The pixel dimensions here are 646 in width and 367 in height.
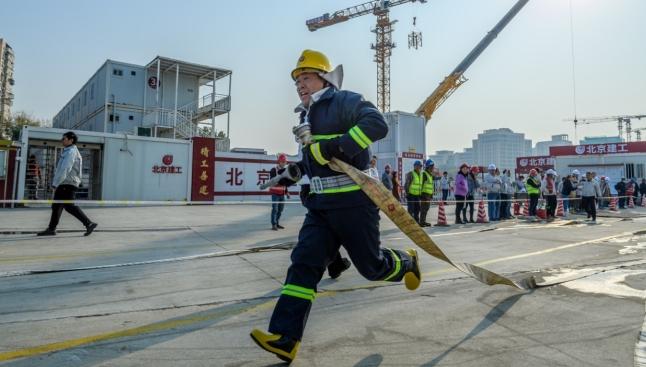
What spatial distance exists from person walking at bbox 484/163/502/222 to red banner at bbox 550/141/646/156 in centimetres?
2769

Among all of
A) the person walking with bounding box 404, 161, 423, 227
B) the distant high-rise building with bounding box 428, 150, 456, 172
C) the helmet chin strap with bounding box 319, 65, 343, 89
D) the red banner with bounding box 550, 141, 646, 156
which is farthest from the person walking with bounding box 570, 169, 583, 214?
the distant high-rise building with bounding box 428, 150, 456, 172

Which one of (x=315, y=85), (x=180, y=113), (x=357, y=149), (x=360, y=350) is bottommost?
(x=360, y=350)

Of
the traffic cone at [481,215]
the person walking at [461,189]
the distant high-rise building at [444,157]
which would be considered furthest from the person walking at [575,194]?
the distant high-rise building at [444,157]

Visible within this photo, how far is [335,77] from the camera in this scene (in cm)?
279

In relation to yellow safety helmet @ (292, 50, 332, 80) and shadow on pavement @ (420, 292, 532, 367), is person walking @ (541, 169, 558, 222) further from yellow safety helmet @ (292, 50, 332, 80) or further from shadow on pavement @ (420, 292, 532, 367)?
yellow safety helmet @ (292, 50, 332, 80)

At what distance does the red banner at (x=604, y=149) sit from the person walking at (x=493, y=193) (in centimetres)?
2769

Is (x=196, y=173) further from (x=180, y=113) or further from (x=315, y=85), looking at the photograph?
(x=315, y=85)

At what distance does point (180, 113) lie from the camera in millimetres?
28797

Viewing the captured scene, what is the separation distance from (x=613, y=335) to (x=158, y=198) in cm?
1815

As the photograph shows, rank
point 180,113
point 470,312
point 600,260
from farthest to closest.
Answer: point 180,113
point 600,260
point 470,312

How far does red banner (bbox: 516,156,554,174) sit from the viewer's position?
35.7 meters

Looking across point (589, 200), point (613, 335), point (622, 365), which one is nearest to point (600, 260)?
point (613, 335)

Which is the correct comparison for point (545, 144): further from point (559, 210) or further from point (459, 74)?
point (559, 210)

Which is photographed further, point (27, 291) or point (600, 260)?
point (600, 260)
